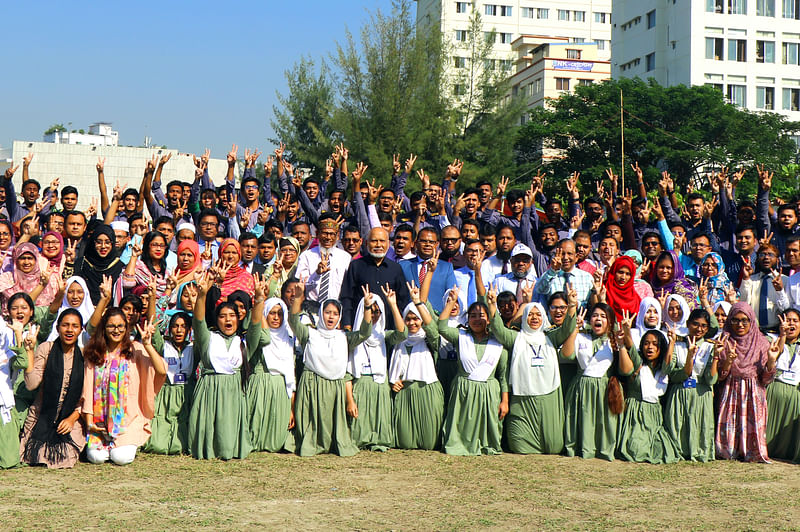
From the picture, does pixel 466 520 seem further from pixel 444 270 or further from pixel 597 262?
pixel 597 262

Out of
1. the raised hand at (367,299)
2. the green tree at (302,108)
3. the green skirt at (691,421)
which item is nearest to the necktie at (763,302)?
the green skirt at (691,421)

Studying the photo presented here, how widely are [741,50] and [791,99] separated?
3.88 metres

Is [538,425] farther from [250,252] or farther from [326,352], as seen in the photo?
[250,252]

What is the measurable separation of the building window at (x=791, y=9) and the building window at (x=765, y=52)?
1714 mm

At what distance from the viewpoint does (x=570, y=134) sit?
38.9m

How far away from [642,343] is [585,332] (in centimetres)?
48

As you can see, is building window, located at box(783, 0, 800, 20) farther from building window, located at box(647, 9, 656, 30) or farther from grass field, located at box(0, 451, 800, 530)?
grass field, located at box(0, 451, 800, 530)

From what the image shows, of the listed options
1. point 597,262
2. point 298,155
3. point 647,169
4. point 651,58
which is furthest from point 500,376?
point 651,58

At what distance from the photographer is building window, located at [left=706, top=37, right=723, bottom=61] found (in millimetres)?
49438

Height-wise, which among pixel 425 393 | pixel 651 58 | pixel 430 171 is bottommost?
pixel 425 393

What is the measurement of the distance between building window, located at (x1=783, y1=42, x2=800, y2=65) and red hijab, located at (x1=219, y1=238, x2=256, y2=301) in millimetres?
48630

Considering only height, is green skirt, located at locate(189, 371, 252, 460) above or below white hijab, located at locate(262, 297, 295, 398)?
below

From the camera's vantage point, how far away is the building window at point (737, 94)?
4956 cm

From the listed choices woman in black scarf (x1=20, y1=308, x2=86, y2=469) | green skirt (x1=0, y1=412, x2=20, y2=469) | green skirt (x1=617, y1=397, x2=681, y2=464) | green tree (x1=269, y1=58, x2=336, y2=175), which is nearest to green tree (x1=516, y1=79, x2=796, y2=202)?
green tree (x1=269, y1=58, x2=336, y2=175)
